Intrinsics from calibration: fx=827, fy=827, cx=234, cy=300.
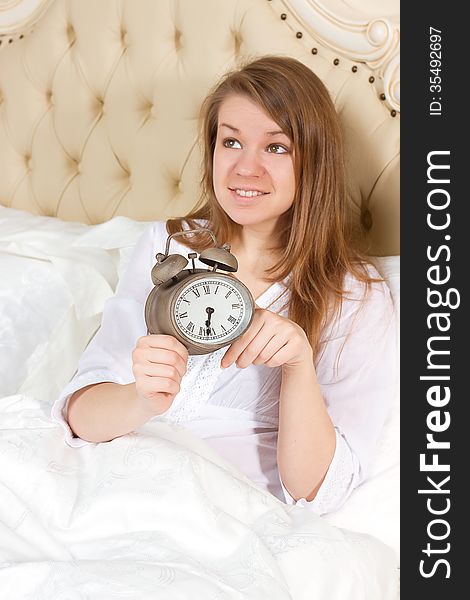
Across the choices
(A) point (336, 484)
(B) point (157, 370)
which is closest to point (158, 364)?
(B) point (157, 370)

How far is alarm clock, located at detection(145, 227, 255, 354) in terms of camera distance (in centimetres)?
100

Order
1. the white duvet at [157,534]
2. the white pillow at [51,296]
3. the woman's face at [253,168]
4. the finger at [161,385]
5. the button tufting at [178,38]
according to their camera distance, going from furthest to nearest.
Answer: the button tufting at [178,38], the white pillow at [51,296], the woman's face at [253,168], the finger at [161,385], the white duvet at [157,534]

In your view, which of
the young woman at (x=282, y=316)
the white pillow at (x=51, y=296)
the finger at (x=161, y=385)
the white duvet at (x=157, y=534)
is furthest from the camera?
the white pillow at (x=51, y=296)

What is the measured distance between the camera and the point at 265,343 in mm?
1123

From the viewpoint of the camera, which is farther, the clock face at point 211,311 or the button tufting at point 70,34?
the button tufting at point 70,34

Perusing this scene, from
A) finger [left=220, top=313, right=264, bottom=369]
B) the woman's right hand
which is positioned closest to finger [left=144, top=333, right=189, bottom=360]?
the woman's right hand

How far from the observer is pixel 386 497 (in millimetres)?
1372

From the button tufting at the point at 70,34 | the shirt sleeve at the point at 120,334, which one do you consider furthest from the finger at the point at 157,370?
the button tufting at the point at 70,34

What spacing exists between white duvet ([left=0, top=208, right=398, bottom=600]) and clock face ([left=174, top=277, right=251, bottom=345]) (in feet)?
0.80

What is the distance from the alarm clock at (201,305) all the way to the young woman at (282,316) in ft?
0.84

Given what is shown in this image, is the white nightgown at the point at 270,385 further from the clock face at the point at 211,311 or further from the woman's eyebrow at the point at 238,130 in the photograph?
the clock face at the point at 211,311

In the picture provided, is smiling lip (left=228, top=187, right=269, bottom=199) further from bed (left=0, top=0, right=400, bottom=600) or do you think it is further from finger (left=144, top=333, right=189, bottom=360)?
finger (left=144, top=333, right=189, bottom=360)

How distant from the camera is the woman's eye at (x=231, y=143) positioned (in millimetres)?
1462

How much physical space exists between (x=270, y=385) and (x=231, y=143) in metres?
0.43
